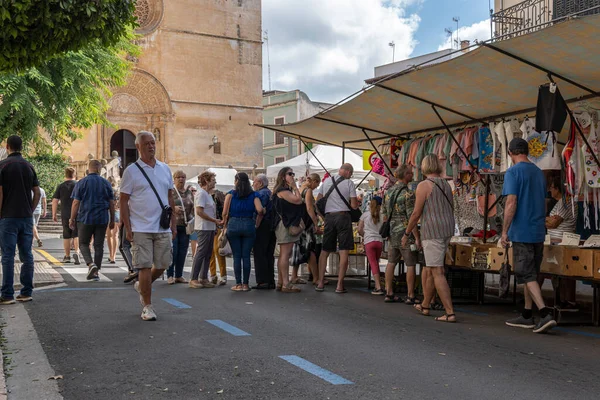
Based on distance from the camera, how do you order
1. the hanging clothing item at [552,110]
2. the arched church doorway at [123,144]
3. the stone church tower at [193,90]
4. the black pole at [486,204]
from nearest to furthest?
the hanging clothing item at [552,110] < the black pole at [486,204] < the stone church tower at [193,90] < the arched church doorway at [123,144]

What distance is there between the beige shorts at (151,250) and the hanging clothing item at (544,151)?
4.91m

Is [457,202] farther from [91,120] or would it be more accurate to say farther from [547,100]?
[91,120]

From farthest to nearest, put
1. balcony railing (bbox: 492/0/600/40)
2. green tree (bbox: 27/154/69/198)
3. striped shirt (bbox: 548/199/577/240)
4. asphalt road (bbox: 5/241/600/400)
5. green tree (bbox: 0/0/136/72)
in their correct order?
green tree (bbox: 27/154/69/198)
balcony railing (bbox: 492/0/600/40)
striped shirt (bbox: 548/199/577/240)
green tree (bbox: 0/0/136/72)
asphalt road (bbox: 5/241/600/400)

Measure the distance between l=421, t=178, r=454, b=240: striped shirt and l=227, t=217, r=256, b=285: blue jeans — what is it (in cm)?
335

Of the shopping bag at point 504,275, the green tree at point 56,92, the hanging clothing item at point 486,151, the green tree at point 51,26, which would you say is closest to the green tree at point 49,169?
the green tree at point 56,92

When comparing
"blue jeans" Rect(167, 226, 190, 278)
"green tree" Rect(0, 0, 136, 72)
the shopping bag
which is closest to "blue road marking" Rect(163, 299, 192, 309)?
"blue jeans" Rect(167, 226, 190, 278)

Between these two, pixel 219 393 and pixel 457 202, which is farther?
pixel 457 202

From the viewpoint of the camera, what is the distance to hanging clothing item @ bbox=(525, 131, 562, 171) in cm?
998

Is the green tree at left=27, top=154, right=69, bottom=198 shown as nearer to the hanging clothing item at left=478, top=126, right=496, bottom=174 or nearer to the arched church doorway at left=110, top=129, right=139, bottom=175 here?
the arched church doorway at left=110, top=129, right=139, bottom=175

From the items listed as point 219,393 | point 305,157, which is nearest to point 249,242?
point 219,393

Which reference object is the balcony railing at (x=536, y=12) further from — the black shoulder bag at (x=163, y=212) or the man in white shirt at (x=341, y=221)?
the black shoulder bag at (x=163, y=212)

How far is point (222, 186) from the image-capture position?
32938mm

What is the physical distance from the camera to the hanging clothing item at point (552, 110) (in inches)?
339

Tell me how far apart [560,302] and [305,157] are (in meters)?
15.0
